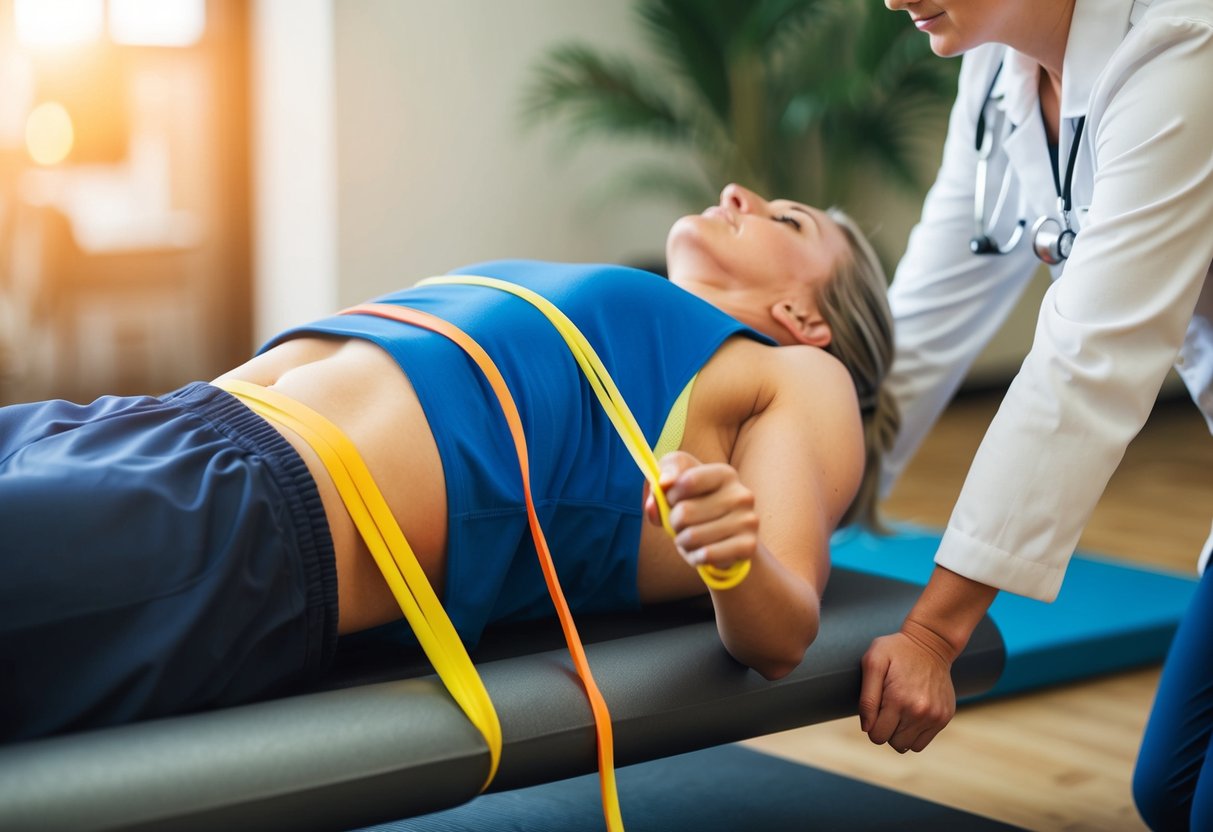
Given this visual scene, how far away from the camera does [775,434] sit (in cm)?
145

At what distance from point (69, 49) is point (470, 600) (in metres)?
3.63

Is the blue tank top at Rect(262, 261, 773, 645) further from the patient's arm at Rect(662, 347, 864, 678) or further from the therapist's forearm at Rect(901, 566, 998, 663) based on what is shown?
the therapist's forearm at Rect(901, 566, 998, 663)

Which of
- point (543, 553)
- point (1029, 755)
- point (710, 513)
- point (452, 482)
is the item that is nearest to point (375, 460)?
point (452, 482)

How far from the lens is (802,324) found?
5.68 feet

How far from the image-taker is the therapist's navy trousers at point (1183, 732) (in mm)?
1572

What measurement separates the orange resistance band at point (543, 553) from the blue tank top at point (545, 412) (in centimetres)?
2

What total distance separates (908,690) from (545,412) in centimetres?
47

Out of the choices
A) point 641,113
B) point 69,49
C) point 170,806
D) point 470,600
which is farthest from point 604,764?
point 69,49

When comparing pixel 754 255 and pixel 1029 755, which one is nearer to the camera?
pixel 754 255

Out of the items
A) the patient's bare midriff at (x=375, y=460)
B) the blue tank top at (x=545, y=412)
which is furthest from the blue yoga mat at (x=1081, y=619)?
the patient's bare midriff at (x=375, y=460)

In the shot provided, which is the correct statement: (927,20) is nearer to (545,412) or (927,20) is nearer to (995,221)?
(995,221)

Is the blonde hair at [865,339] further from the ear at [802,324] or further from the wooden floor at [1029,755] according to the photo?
the wooden floor at [1029,755]

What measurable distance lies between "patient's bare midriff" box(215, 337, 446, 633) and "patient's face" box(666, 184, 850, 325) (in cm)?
51

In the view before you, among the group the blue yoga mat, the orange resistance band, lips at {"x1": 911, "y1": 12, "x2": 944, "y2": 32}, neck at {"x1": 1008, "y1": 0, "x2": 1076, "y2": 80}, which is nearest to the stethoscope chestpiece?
neck at {"x1": 1008, "y1": 0, "x2": 1076, "y2": 80}
